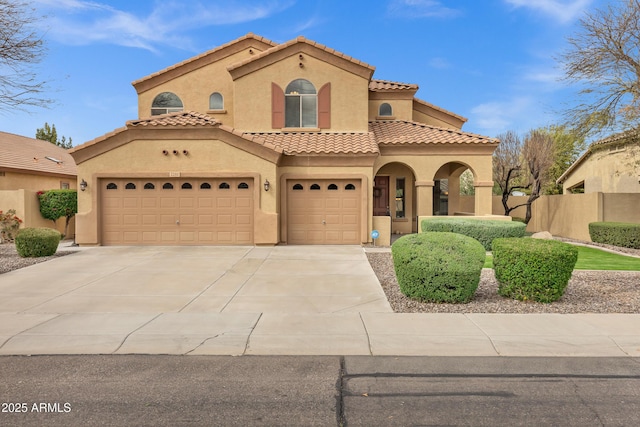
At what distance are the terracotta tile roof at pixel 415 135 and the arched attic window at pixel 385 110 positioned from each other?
76 cm

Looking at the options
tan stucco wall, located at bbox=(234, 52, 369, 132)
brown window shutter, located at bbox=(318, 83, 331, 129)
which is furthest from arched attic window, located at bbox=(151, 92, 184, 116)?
brown window shutter, located at bbox=(318, 83, 331, 129)

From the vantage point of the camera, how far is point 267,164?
15.4 metres

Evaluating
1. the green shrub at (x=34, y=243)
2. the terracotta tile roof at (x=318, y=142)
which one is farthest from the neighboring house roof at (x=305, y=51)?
the green shrub at (x=34, y=243)

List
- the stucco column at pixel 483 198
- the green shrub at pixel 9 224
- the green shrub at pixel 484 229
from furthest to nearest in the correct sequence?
the stucco column at pixel 483 198 < the green shrub at pixel 9 224 < the green shrub at pixel 484 229

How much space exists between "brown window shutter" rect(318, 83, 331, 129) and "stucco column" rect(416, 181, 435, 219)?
508 cm

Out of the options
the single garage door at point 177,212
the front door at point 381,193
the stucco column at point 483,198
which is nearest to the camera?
the single garage door at point 177,212

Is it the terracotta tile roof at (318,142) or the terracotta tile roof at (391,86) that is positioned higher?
the terracotta tile roof at (391,86)

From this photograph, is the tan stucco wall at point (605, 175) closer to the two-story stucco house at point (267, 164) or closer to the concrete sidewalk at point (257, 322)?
the two-story stucco house at point (267, 164)

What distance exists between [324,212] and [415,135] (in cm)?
629

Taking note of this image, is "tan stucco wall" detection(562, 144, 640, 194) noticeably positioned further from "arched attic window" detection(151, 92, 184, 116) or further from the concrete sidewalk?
"arched attic window" detection(151, 92, 184, 116)

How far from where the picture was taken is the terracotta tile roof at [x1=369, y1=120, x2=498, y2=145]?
60.2 feet

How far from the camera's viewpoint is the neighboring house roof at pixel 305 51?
57.7 ft

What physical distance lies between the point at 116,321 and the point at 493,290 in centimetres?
743

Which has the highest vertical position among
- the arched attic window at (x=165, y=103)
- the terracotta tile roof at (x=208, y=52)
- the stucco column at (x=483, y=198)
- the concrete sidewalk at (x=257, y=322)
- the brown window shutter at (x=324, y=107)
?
the terracotta tile roof at (x=208, y=52)
